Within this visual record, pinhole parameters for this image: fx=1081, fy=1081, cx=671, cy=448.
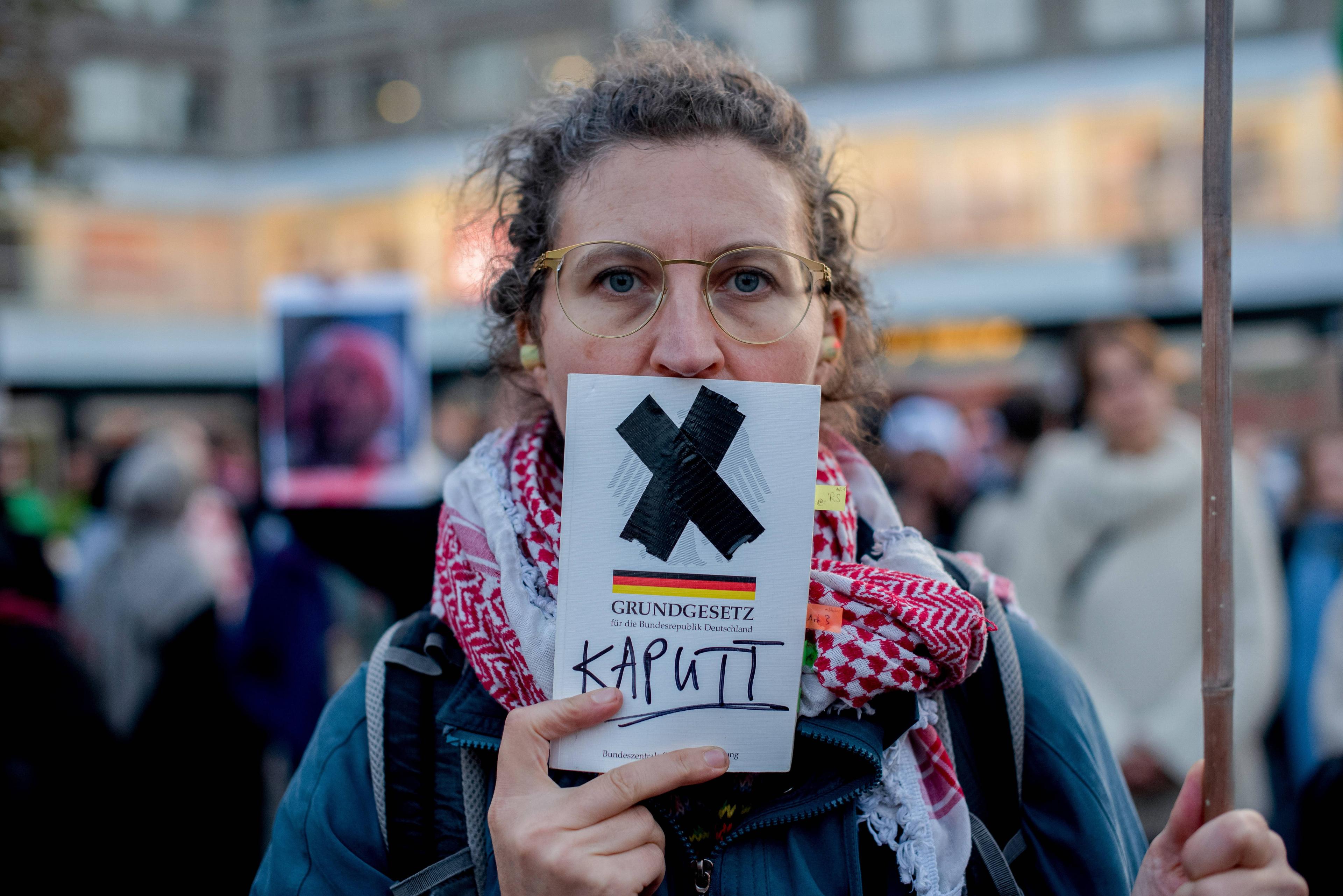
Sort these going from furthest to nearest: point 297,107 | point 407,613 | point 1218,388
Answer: point 297,107 < point 407,613 < point 1218,388

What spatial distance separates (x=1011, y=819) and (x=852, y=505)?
477 mm

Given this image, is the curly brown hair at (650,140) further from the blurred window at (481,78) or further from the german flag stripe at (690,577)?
the blurred window at (481,78)

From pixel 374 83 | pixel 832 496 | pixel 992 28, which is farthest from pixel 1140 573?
pixel 374 83

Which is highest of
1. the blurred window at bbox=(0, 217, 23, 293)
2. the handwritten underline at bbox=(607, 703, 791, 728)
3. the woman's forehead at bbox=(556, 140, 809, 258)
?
the blurred window at bbox=(0, 217, 23, 293)

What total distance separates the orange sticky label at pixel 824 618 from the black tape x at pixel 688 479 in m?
0.15

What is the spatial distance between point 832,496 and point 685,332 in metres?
0.29

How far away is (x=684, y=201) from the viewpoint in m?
1.41

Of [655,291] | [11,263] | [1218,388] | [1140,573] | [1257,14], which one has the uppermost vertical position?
[1257,14]

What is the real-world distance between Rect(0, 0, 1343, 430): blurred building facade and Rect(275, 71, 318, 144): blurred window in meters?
0.06

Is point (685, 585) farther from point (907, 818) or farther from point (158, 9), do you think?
point (158, 9)

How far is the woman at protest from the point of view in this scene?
4.35 feet

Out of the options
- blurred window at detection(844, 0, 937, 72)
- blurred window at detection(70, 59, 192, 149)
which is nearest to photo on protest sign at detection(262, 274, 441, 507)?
blurred window at detection(844, 0, 937, 72)

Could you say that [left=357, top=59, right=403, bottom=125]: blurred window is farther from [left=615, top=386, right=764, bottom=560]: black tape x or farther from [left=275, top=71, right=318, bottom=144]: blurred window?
[left=615, top=386, right=764, bottom=560]: black tape x

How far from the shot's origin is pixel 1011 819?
1.46 meters
